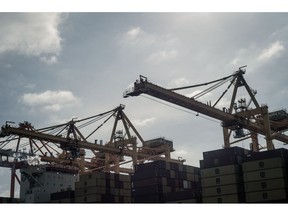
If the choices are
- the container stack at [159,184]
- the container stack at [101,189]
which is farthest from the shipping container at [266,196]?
the container stack at [101,189]

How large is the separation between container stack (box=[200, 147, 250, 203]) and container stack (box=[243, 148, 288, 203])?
119 centimetres

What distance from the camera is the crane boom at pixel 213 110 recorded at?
4178 cm

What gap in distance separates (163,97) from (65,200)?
24.3 m

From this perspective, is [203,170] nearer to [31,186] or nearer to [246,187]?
[246,187]

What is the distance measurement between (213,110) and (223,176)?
9.36 metres

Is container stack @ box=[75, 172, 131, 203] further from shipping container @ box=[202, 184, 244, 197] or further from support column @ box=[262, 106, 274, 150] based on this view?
support column @ box=[262, 106, 274, 150]

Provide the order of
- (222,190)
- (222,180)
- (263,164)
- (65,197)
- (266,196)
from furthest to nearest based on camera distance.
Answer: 1. (65,197)
2. (222,180)
3. (222,190)
4. (263,164)
5. (266,196)

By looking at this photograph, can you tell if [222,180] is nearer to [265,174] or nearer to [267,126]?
[265,174]

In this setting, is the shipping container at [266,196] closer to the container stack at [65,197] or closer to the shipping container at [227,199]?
the shipping container at [227,199]

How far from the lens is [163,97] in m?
43.5

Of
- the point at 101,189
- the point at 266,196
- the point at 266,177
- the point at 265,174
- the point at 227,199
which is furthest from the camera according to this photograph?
the point at 101,189

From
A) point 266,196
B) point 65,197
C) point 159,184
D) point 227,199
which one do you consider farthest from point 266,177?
point 65,197

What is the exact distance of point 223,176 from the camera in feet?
136

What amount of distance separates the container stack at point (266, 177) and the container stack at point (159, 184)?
7.66 m
